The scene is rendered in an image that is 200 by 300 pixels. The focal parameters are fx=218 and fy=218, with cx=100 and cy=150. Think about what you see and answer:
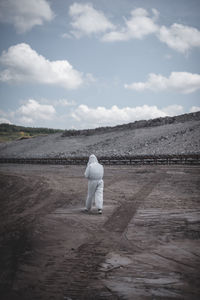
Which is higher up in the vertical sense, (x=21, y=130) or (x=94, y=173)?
(x=21, y=130)

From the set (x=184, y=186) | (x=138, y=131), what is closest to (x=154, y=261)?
(x=184, y=186)

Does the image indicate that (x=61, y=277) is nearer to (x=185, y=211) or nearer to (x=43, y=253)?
(x=43, y=253)

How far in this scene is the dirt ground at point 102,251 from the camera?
329 cm

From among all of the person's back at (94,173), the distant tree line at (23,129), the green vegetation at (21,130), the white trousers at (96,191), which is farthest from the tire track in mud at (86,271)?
the distant tree line at (23,129)

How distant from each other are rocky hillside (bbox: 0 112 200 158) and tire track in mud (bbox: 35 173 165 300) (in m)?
20.6

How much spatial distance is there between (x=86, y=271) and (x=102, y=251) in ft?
2.51

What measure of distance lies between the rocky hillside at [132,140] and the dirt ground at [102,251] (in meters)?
19.1

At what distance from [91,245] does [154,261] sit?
1400mm

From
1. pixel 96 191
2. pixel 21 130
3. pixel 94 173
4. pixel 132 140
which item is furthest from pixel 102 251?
pixel 21 130

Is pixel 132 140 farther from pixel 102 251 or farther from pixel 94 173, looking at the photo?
pixel 102 251

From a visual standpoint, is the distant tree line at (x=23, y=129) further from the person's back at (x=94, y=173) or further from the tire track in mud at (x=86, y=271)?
the tire track in mud at (x=86, y=271)

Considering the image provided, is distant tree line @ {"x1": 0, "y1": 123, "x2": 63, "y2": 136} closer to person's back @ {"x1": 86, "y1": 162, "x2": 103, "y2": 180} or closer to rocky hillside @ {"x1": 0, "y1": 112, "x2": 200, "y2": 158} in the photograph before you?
rocky hillside @ {"x1": 0, "y1": 112, "x2": 200, "y2": 158}

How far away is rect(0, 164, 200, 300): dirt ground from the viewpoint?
329 cm

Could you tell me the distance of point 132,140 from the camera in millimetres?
39875
